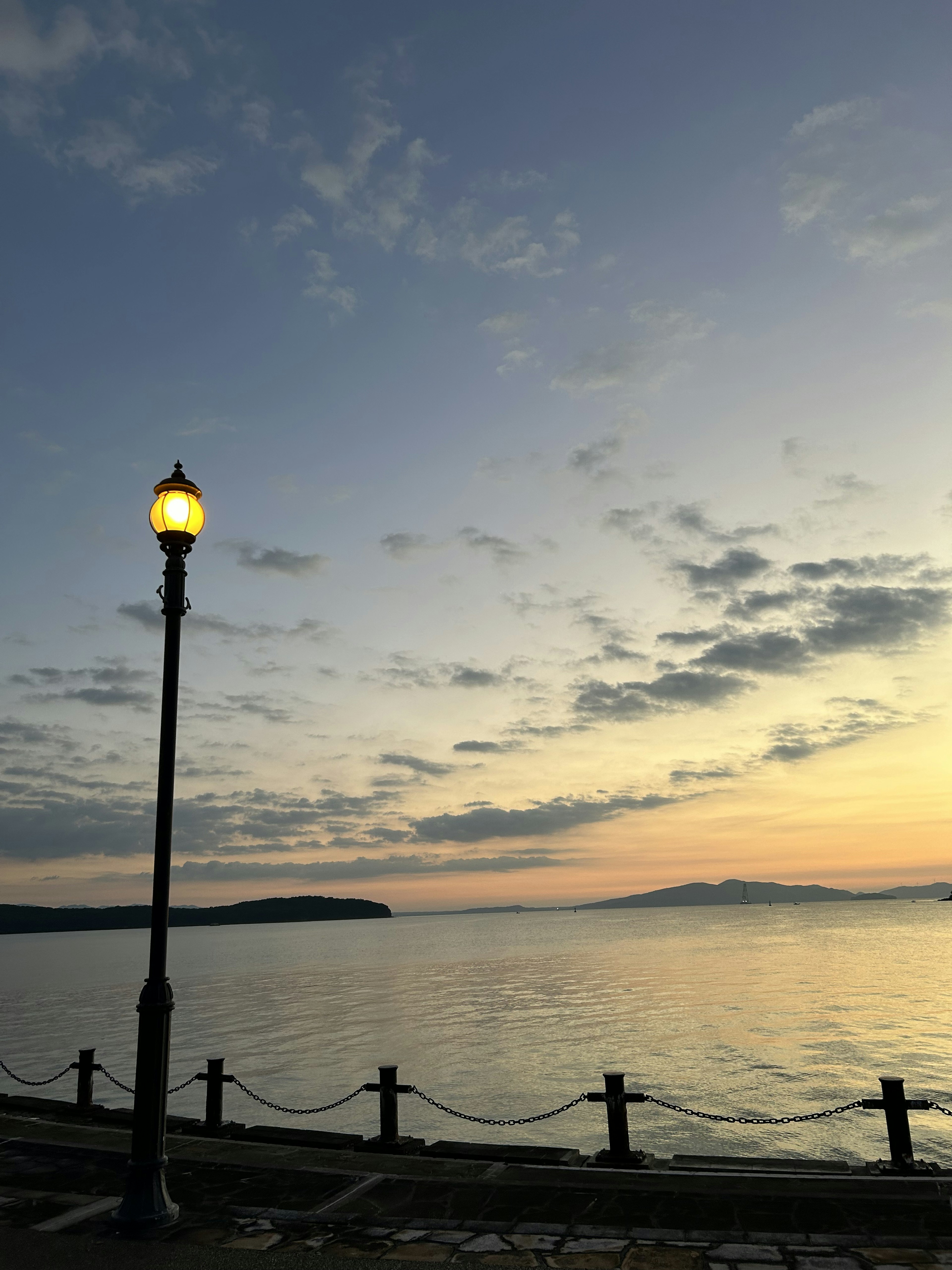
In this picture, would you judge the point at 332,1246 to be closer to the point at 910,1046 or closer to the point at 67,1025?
the point at 910,1046

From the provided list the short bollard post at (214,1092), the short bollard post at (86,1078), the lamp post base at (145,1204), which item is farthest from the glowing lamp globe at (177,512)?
the short bollard post at (86,1078)

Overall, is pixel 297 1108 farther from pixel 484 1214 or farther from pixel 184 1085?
pixel 484 1214

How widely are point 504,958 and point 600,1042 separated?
72.9m

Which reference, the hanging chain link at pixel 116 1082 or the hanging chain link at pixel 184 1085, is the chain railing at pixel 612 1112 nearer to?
the hanging chain link at pixel 184 1085

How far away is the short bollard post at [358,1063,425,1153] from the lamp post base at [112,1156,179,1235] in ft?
10.6

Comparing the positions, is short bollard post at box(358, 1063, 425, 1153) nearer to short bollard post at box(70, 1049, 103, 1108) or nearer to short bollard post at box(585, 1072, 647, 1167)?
short bollard post at box(585, 1072, 647, 1167)

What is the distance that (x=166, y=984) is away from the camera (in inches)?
336

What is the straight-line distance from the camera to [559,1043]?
37469 millimetres

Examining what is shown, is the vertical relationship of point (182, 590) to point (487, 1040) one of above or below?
above

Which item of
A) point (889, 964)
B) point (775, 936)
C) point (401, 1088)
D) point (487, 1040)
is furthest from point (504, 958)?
point (401, 1088)

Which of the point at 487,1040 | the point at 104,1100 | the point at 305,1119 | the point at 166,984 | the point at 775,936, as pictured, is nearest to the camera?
the point at 166,984

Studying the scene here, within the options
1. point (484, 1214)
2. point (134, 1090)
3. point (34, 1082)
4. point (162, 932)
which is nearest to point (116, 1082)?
point (134, 1090)

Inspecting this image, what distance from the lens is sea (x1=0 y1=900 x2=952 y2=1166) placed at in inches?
944

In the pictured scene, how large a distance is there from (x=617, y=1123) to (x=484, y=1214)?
274 cm
